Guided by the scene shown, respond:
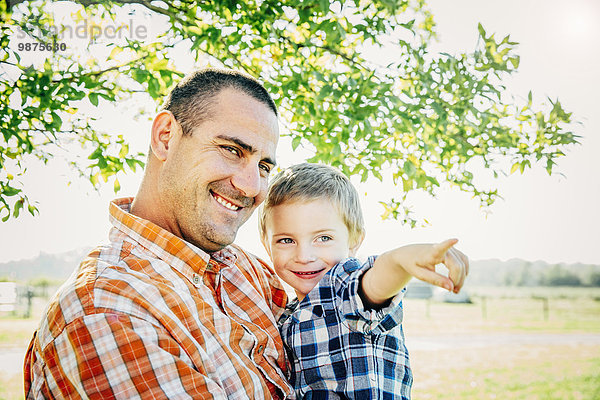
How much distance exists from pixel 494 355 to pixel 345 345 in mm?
12480

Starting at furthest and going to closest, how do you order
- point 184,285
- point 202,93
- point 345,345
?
1. point 202,93
2. point 345,345
3. point 184,285

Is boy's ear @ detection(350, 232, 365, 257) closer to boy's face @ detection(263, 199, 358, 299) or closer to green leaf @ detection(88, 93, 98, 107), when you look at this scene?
boy's face @ detection(263, 199, 358, 299)

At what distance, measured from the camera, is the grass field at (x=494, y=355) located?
357 inches

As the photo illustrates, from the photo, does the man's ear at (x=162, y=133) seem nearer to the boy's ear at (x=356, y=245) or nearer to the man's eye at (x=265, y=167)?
the man's eye at (x=265, y=167)

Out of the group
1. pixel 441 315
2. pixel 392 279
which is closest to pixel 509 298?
pixel 441 315

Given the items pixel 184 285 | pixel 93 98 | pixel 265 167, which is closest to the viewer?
pixel 184 285

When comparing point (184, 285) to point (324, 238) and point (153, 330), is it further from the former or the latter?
point (324, 238)

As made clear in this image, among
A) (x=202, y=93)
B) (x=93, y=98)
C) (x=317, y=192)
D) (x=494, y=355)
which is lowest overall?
(x=494, y=355)

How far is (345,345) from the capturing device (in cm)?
185

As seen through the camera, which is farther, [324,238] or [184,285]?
[324,238]

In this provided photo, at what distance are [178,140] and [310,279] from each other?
0.84 metres

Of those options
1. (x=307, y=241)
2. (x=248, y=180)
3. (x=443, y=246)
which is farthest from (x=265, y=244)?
(x=443, y=246)

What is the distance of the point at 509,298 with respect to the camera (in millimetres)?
29172

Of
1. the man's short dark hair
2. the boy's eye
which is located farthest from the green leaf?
the boy's eye
